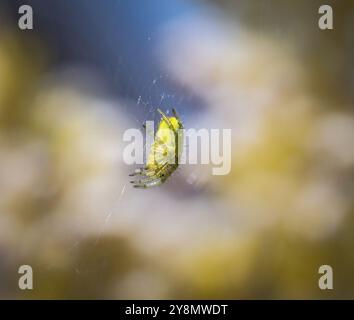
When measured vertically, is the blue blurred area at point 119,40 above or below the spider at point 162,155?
above

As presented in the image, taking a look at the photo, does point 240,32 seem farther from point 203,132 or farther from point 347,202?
point 347,202

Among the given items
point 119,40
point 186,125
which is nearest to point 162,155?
point 186,125

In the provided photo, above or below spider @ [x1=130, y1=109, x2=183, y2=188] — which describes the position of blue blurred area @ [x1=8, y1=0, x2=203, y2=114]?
above

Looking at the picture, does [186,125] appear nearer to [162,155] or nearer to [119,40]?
[162,155]

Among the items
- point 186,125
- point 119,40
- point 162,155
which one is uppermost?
point 119,40

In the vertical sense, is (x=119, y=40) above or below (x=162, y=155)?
above
